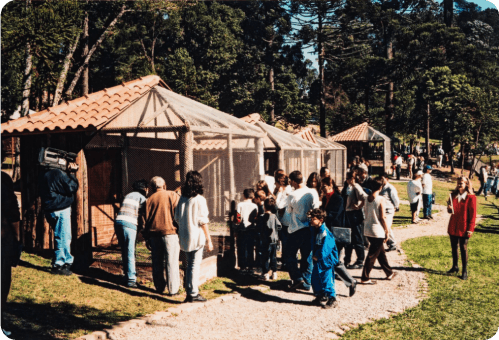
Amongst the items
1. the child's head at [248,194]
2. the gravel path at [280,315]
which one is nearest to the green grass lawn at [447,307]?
the gravel path at [280,315]

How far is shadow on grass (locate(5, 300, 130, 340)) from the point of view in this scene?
3.87 m

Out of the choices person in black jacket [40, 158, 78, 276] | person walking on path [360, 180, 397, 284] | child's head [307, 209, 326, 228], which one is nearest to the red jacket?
person walking on path [360, 180, 397, 284]

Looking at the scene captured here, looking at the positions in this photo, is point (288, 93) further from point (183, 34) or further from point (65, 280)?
point (65, 280)

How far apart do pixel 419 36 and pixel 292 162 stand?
19125 mm

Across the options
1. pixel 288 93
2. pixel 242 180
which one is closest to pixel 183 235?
pixel 242 180

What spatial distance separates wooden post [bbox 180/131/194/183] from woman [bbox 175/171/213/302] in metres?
0.59

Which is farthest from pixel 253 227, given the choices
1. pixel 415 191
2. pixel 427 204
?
pixel 427 204

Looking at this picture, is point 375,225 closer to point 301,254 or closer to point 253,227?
point 301,254

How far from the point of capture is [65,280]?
4996 mm

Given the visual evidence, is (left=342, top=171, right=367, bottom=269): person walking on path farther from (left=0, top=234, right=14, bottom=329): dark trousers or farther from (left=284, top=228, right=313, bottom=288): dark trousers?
(left=0, top=234, right=14, bottom=329): dark trousers

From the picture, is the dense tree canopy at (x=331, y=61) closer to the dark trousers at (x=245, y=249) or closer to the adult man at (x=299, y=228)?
the dark trousers at (x=245, y=249)

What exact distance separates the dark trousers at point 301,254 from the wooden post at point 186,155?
1515 mm

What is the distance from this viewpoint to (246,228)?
5793 mm

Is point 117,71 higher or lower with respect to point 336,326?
higher
